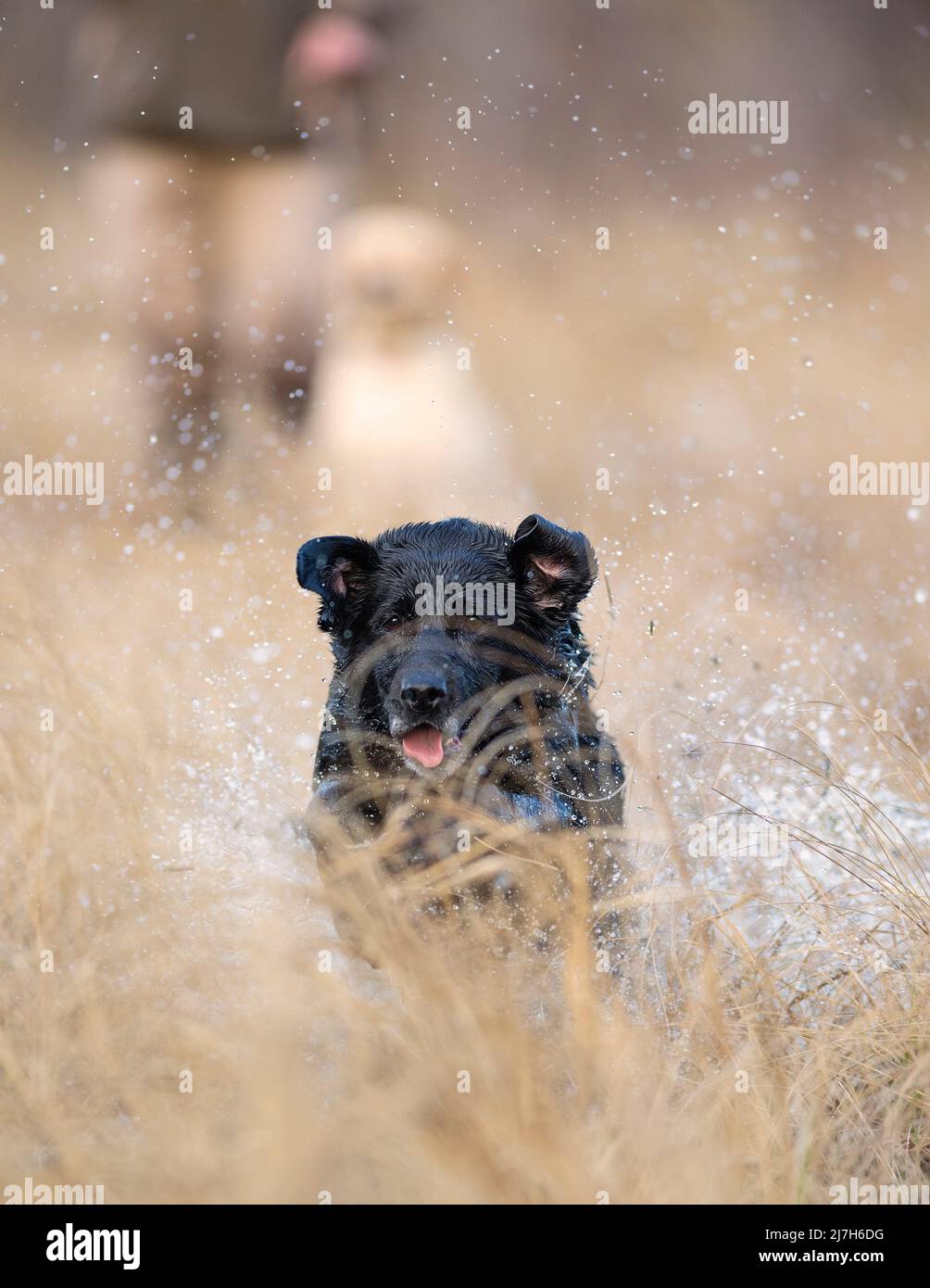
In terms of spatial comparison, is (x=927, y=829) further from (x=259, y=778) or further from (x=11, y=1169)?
(x=11, y=1169)

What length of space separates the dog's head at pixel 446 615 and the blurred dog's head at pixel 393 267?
14.4ft

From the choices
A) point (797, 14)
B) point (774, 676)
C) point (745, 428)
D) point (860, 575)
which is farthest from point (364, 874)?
point (797, 14)

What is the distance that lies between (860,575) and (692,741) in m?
3.52

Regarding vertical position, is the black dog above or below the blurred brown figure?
below

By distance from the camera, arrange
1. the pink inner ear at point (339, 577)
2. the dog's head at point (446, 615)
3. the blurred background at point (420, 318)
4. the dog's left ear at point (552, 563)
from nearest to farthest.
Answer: the dog's head at point (446, 615) → the dog's left ear at point (552, 563) → the pink inner ear at point (339, 577) → the blurred background at point (420, 318)

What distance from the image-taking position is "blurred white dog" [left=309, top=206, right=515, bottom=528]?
7867 millimetres

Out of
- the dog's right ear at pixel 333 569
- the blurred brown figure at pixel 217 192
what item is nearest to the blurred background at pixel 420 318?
the blurred brown figure at pixel 217 192

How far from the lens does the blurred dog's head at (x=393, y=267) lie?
8227 millimetres

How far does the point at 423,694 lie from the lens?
12.8 feet

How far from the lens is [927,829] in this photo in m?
4.07

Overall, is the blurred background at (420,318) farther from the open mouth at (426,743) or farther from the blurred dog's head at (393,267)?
the open mouth at (426,743)

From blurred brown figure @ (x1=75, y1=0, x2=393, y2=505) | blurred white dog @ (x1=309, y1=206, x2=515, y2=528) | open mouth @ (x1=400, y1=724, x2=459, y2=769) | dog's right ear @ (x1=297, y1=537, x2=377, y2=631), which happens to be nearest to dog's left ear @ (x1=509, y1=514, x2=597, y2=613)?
dog's right ear @ (x1=297, y1=537, x2=377, y2=631)

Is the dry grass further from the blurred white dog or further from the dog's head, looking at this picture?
the blurred white dog

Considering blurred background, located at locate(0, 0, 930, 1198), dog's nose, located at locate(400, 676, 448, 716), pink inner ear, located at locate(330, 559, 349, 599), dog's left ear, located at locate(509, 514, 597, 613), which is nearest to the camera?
dog's nose, located at locate(400, 676, 448, 716)
